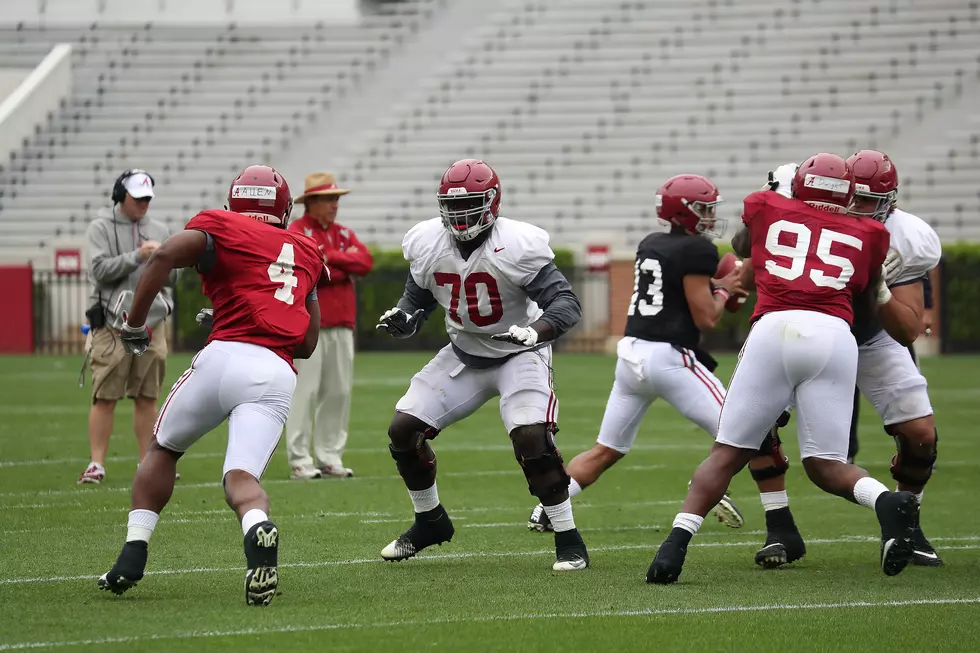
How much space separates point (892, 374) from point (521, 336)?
1852mm

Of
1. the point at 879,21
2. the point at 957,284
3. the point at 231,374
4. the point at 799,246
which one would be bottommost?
the point at 957,284

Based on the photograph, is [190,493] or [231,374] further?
[190,493]

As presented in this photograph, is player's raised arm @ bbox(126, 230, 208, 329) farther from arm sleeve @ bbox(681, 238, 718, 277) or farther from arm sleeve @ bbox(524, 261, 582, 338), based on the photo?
arm sleeve @ bbox(681, 238, 718, 277)

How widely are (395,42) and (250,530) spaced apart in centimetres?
2767

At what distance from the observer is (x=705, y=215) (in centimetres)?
761

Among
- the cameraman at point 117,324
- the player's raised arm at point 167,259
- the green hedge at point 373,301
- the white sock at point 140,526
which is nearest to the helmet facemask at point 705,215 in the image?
the player's raised arm at point 167,259

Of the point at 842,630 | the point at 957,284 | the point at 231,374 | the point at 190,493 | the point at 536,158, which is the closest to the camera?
the point at 842,630

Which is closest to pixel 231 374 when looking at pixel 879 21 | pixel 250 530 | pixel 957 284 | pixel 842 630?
pixel 250 530

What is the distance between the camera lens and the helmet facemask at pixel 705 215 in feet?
24.8

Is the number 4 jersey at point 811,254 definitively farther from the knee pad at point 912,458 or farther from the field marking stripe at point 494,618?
the field marking stripe at point 494,618

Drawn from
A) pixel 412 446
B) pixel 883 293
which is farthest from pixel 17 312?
pixel 883 293

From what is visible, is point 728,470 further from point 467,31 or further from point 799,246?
point 467,31

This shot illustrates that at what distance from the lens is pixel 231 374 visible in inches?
229

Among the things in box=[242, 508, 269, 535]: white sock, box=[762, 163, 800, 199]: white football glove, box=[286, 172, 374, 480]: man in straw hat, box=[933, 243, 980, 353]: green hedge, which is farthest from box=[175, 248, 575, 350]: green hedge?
box=[242, 508, 269, 535]: white sock
